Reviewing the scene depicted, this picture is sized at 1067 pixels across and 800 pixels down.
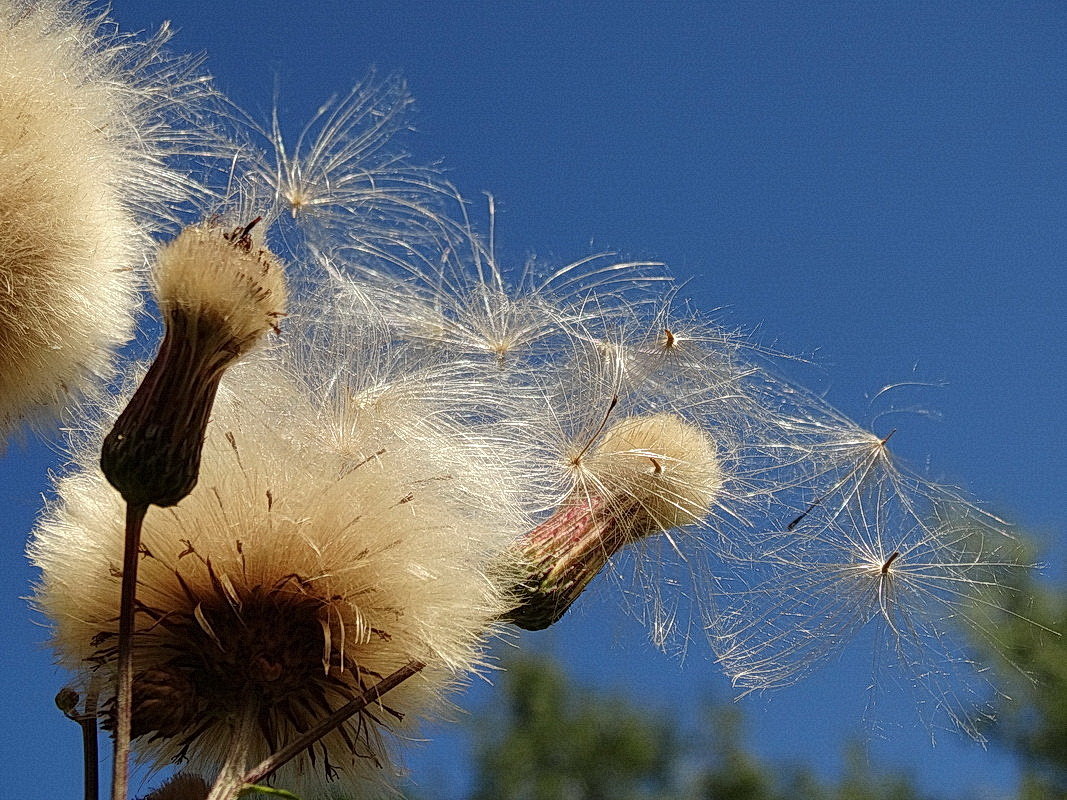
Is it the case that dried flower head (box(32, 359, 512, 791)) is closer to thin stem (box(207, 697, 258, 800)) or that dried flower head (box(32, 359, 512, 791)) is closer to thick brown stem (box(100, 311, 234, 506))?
thin stem (box(207, 697, 258, 800))

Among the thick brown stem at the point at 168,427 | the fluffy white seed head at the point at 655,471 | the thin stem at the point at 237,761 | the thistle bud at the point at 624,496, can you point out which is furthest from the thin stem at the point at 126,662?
the fluffy white seed head at the point at 655,471

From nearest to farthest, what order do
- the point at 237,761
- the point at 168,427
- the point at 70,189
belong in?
the point at 168,427 < the point at 237,761 < the point at 70,189

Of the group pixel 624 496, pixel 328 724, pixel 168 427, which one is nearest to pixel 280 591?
pixel 328 724

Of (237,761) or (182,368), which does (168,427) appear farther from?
(237,761)

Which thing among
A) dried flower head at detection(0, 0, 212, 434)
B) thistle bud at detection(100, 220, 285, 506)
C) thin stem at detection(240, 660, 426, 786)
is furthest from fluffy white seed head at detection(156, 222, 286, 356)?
dried flower head at detection(0, 0, 212, 434)

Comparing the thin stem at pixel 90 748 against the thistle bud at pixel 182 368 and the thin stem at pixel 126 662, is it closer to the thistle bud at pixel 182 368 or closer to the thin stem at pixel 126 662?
the thin stem at pixel 126 662
